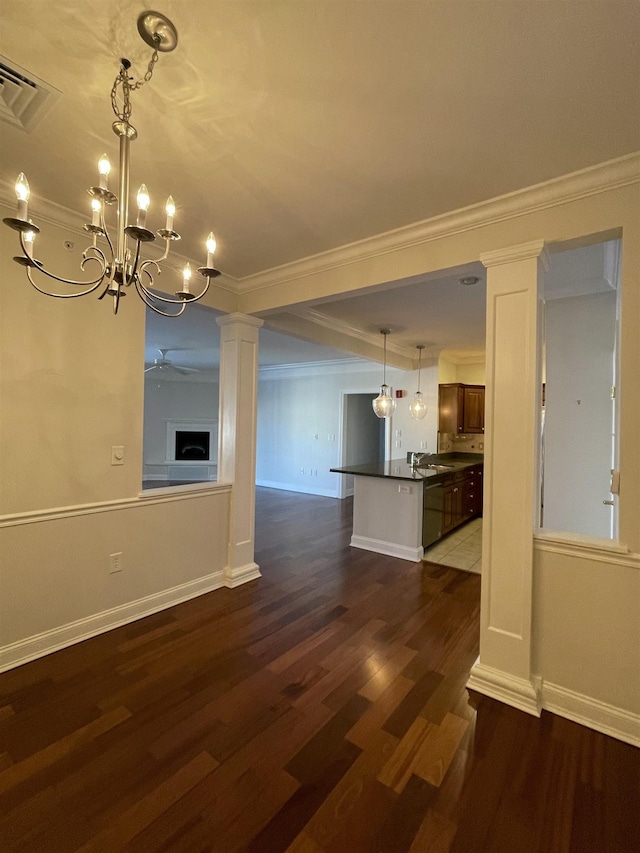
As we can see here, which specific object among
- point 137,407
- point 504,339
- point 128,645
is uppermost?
point 504,339

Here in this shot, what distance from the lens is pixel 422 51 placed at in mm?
1240

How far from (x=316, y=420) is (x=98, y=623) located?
18.6ft

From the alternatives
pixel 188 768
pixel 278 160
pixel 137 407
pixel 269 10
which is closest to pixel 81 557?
pixel 137 407

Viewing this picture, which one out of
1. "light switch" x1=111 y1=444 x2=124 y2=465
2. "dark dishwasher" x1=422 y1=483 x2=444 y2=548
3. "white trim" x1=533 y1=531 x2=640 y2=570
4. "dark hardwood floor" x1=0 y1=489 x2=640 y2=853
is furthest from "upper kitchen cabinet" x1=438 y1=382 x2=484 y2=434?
"light switch" x1=111 y1=444 x2=124 y2=465

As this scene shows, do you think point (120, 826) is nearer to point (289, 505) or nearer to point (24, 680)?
point (24, 680)

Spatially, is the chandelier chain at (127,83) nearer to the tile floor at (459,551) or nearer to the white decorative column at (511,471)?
the white decorative column at (511,471)

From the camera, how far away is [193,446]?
9344mm

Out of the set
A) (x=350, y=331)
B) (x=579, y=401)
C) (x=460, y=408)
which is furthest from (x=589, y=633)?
(x=460, y=408)

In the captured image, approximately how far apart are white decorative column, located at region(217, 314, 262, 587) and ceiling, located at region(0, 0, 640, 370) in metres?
1.21

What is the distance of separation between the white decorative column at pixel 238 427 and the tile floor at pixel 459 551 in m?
2.03

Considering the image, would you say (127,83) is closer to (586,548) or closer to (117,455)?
(117,455)

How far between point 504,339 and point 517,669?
1.74m

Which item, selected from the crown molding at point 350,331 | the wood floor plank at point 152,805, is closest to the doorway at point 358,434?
the crown molding at point 350,331

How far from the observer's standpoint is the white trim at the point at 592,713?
176cm
